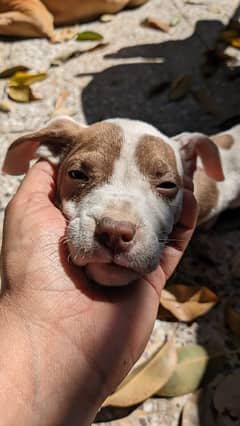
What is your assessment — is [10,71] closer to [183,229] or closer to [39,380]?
[183,229]

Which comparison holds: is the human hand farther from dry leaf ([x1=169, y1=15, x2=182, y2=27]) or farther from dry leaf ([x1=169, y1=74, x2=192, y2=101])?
dry leaf ([x1=169, y1=15, x2=182, y2=27])

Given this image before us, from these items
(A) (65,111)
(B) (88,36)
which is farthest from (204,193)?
(B) (88,36)

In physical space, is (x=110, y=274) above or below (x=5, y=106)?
above

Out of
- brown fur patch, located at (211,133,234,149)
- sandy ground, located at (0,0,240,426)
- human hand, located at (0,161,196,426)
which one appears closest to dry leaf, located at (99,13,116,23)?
sandy ground, located at (0,0,240,426)

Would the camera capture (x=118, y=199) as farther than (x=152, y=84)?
No

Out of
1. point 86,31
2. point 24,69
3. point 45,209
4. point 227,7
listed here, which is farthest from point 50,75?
point 45,209

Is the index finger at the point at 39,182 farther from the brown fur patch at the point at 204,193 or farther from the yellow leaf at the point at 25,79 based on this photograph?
the yellow leaf at the point at 25,79

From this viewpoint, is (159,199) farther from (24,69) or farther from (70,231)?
(24,69)
